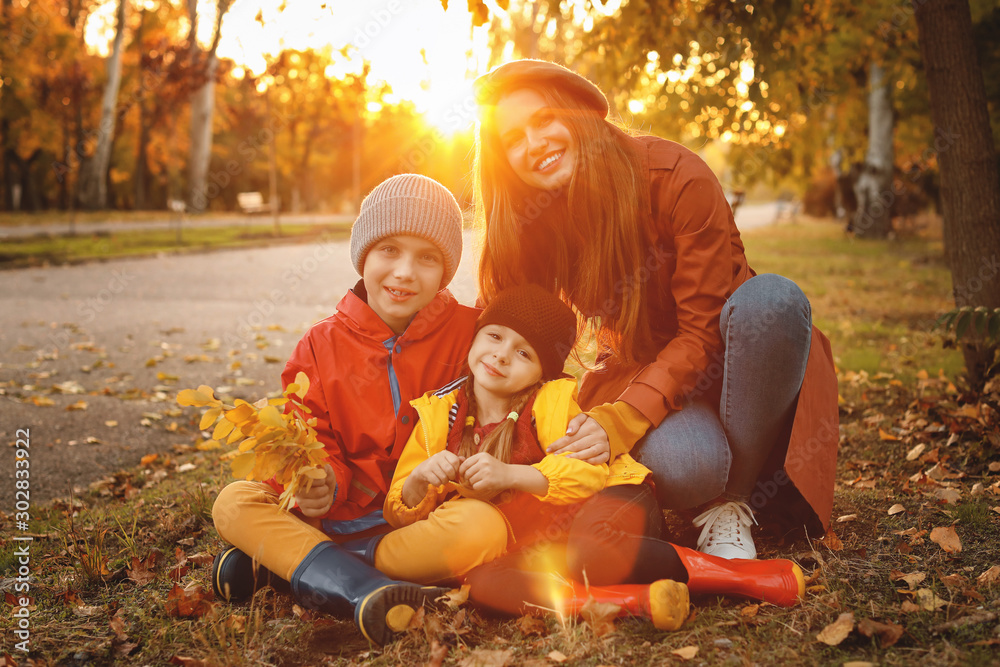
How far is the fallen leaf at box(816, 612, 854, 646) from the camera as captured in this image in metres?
1.88

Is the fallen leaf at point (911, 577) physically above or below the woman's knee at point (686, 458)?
below

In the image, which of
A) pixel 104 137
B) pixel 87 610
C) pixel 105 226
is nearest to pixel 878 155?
Answer: pixel 87 610

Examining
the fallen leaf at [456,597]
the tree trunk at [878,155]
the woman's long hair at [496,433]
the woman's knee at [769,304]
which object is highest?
the tree trunk at [878,155]

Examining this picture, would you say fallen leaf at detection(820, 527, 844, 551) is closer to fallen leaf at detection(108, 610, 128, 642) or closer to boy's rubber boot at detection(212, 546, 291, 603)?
boy's rubber boot at detection(212, 546, 291, 603)

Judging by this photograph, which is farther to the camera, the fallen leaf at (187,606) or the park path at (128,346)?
the park path at (128,346)

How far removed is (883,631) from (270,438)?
5.59ft

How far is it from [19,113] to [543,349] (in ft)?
107

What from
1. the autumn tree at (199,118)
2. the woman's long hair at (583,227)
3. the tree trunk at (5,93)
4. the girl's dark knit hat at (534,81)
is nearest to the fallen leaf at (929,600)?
the woman's long hair at (583,227)

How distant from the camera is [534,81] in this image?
103 inches

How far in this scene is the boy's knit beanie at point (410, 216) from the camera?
2.61 m

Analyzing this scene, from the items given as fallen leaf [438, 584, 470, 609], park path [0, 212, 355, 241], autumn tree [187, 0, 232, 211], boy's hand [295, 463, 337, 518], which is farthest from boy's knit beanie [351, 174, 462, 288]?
autumn tree [187, 0, 232, 211]

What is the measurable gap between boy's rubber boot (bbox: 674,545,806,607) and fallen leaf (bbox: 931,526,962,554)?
0.62m

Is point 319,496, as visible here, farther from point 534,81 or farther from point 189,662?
point 534,81

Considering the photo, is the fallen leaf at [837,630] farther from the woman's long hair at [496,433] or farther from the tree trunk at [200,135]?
the tree trunk at [200,135]
